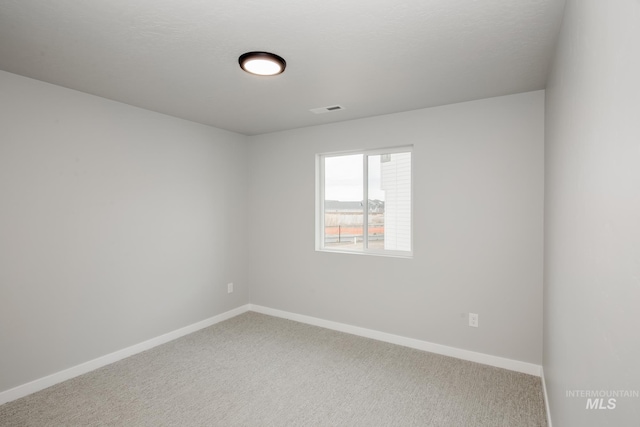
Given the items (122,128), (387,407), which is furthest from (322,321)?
(122,128)

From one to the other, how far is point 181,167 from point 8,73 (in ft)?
5.22

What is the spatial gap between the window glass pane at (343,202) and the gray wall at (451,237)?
0.65 ft

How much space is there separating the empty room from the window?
27 mm

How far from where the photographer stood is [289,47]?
2.12m

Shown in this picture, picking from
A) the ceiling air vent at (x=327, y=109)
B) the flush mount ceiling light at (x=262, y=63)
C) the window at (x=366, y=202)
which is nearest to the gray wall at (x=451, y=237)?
the window at (x=366, y=202)

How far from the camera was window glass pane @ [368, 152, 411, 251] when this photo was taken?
3.64 meters

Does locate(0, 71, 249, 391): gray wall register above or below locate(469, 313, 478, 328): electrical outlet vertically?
above

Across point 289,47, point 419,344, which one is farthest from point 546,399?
point 289,47

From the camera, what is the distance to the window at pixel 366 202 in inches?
145

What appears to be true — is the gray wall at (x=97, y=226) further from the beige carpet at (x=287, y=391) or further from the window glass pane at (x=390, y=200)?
the window glass pane at (x=390, y=200)

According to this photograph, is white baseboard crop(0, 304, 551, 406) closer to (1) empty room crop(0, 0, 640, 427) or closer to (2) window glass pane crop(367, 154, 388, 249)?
(1) empty room crop(0, 0, 640, 427)

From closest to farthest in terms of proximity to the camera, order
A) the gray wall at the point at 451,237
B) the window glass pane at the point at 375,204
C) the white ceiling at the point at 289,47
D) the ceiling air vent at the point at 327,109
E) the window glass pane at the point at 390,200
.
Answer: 1. the white ceiling at the point at 289,47
2. the gray wall at the point at 451,237
3. the ceiling air vent at the point at 327,109
4. the window glass pane at the point at 390,200
5. the window glass pane at the point at 375,204

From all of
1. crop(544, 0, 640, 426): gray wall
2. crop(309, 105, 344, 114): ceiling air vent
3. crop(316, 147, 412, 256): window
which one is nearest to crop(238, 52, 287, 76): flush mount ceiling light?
crop(309, 105, 344, 114): ceiling air vent

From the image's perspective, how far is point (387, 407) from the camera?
247cm
